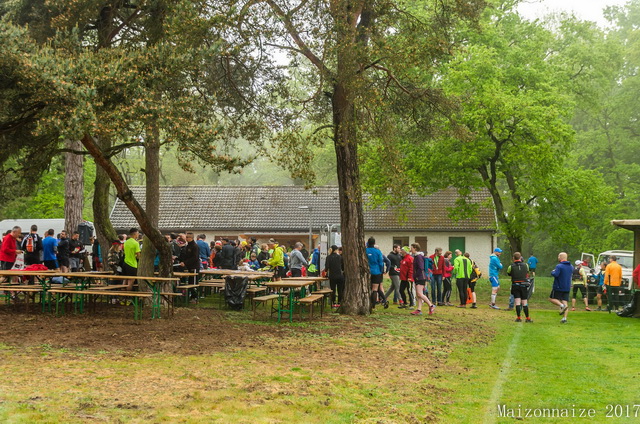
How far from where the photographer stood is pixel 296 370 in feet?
29.6

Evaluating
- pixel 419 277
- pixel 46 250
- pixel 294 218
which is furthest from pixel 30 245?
pixel 294 218

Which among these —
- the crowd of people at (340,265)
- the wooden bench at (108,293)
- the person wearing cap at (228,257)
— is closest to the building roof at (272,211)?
the crowd of people at (340,265)

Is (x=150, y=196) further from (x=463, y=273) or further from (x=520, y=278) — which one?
(x=463, y=273)

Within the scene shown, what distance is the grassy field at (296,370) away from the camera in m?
6.83

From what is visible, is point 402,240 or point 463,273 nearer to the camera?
point 463,273

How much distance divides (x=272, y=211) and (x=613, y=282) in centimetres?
2572

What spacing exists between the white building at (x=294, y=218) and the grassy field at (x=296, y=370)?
84.0 ft

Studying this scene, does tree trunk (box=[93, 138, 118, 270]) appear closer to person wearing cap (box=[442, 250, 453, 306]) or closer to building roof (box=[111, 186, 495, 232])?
person wearing cap (box=[442, 250, 453, 306])

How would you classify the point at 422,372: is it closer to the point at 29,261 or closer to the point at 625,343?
the point at 625,343

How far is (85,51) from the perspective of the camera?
12234 millimetres

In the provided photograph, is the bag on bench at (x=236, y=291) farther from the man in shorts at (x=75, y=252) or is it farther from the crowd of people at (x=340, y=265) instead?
the man in shorts at (x=75, y=252)

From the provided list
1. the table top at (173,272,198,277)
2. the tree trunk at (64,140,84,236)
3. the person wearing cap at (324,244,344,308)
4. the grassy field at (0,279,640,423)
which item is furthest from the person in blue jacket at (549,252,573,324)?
the tree trunk at (64,140,84,236)

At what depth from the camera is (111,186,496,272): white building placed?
133ft

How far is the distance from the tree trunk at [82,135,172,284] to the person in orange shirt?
1310 cm
